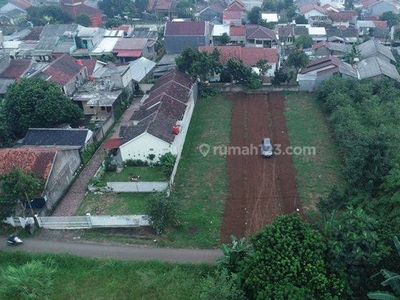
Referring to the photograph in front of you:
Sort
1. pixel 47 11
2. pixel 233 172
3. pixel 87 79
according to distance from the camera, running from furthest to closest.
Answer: pixel 47 11
pixel 87 79
pixel 233 172

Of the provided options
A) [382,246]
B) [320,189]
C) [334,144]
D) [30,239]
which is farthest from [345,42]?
[30,239]

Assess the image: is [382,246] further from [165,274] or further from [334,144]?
[334,144]

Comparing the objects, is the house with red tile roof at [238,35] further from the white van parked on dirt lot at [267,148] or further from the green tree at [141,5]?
the green tree at [141,5]

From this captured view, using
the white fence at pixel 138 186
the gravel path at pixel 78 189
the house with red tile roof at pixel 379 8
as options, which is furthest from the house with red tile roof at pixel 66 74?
the house with red tile roof at pixel 379 8

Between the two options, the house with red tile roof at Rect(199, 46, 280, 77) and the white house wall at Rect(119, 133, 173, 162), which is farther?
the house with red tile roof at Rect(199, 46, 280, 77)

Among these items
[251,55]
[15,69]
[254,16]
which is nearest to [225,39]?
[251,55]

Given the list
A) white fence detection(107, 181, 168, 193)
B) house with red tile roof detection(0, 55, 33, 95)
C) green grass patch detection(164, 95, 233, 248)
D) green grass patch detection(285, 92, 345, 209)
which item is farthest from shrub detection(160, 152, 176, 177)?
house with red tile roof detection(0, 55, 33, 95)

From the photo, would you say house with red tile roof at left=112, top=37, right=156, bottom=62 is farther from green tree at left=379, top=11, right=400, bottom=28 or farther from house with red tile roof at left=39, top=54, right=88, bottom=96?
green tree at left=379, top=11, right=400, bottom=28

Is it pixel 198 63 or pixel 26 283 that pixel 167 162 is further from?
pixel 198 63
